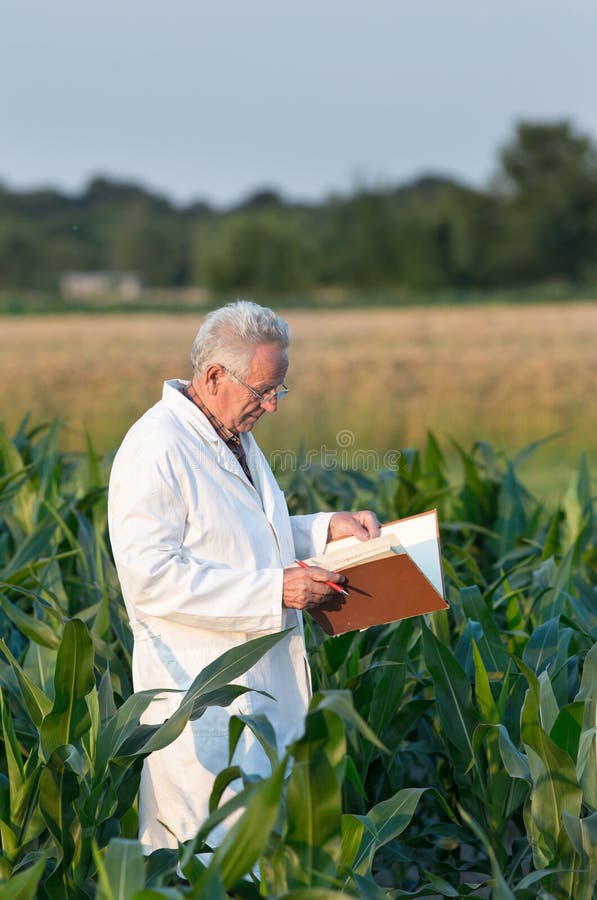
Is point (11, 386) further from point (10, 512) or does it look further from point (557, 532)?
point (557, 532)

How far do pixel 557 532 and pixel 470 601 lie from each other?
4.32 feet

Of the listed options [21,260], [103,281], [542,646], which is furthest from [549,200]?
[542,646]

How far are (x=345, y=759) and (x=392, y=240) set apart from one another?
5963 cm

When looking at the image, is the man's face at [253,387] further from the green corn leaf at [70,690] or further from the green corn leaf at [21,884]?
the green corn leaf at [21,884]

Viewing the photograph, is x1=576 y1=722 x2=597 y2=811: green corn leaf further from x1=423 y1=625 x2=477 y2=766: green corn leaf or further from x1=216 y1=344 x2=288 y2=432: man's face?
x1=216 y1=344 x2=288 y2=432: man's face

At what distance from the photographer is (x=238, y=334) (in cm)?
243

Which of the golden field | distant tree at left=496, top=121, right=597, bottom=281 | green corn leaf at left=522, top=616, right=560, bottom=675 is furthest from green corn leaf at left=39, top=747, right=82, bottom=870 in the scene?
distant tree at left=496, top=121, right=597, bottom=281

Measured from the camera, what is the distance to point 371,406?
11836mm

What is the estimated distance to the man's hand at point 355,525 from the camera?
2699 millimetres

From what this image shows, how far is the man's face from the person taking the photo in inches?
95.7

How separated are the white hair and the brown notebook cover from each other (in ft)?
1.64

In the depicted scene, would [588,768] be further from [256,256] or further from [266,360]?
[256,256]

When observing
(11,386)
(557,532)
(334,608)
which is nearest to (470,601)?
(334,608)

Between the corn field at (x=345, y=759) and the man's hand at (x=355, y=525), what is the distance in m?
0.25
